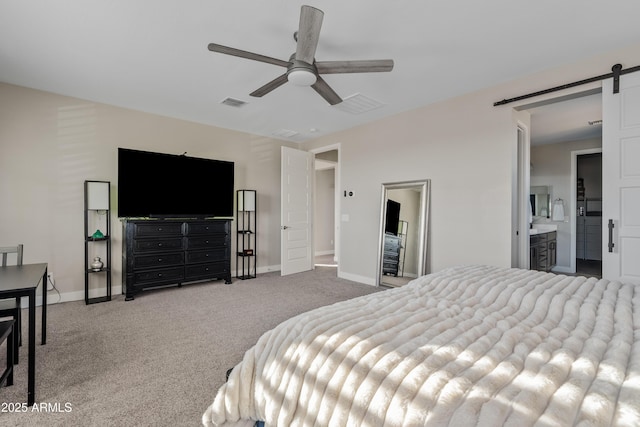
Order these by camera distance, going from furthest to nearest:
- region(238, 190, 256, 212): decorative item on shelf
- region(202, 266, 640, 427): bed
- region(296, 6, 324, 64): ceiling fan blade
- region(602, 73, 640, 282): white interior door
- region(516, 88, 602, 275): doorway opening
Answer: region(238, 190, 256, 212): decorative item on shelf
region(516, 88, 602, 275): doorway opening
region(602, 73, 640, 282): white interior door
region(296, 6, 324, 64): ceiling fan blade
region(202, 266, 640, 427): bed

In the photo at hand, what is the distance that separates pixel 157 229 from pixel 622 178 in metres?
5.21

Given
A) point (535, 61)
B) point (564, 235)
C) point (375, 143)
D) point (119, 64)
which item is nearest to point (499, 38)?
point (535, 61)

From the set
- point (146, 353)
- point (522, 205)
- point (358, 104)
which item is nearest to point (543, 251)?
point (522, 205)

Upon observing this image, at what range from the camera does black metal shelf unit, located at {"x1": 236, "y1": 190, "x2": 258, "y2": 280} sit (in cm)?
526

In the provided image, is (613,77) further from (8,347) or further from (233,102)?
(8,347)

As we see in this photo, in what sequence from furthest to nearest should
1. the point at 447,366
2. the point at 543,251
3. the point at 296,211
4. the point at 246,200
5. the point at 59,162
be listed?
1. the point at 296,211
2. the point at 246,200
3. the point at 543,251
4. the point at 59,162
5. the point at 447,366

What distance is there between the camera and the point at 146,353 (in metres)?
2.44

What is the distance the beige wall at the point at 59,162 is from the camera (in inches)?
141

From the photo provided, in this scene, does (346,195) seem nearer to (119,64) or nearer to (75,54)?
(119,64)

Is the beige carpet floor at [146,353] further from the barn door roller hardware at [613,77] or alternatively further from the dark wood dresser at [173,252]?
the barn door roller hardware at [613,77]

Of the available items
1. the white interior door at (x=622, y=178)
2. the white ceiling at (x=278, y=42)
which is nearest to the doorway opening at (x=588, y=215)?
the white interior door at (x=622, y=178)

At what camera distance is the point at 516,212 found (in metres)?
3.53

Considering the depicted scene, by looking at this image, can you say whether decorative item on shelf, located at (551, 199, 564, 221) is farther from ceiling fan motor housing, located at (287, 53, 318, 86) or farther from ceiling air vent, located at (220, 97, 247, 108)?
ceiling air vent, located at (220, 97, 247, 108)

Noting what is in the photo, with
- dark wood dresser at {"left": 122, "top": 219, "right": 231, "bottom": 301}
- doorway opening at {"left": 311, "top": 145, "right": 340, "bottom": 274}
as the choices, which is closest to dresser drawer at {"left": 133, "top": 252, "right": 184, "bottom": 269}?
dark wood dresser at {"left": 122, "top": 219, "right": 231, "bottom": 301}
